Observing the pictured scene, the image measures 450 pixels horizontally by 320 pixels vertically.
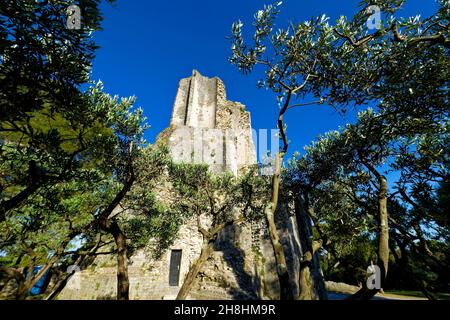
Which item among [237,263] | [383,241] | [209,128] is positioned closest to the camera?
[383,241]

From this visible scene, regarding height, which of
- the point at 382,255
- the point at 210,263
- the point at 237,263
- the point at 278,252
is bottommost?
the point at 210,263

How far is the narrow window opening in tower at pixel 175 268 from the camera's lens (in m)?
19.5

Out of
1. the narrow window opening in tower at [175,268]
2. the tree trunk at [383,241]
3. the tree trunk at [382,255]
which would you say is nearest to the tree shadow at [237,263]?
the narrow window opening in tower at [175,268]

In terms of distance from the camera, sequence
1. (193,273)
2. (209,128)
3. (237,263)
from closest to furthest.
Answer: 1. (193,273)
2. (237,263)
3. (209,128)

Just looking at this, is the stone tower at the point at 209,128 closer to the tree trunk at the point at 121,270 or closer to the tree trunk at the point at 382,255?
the tree trunk at the point at 121,270

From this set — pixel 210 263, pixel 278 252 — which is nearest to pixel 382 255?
pixel 278 252

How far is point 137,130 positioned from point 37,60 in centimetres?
539

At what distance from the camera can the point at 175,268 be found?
65.6ft

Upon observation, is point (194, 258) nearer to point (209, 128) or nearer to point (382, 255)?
point (209, 128)

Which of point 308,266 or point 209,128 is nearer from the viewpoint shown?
point 308,266

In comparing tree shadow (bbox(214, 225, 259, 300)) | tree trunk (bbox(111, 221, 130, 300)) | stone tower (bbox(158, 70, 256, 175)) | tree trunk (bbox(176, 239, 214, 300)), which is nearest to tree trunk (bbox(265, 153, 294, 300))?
tree trunk (bbox(176, 239, 214, 300))

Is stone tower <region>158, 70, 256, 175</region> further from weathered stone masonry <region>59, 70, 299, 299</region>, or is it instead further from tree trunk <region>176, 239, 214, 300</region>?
tree trunk <region>176, 239, 214, 300</region>
